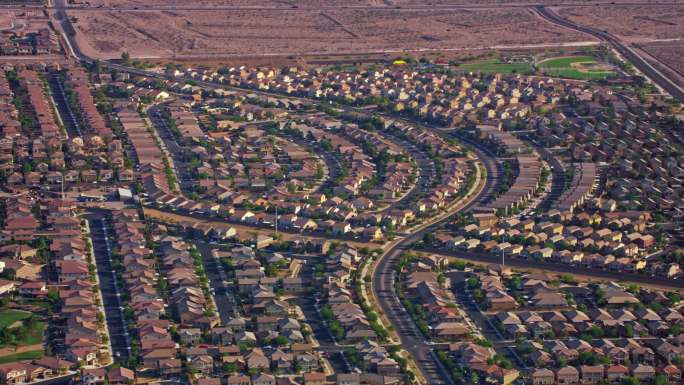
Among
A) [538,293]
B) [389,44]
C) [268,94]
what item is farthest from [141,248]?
[389,44]

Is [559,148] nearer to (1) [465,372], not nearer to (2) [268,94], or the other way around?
(2) [268,94]

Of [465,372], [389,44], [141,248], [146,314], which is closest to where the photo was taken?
[465,372]

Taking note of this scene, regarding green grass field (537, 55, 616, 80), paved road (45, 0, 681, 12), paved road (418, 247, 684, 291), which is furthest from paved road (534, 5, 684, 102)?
paved road (418, 247, 684, 291)

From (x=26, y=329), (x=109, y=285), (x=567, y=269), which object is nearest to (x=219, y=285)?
(x=109, y=285)

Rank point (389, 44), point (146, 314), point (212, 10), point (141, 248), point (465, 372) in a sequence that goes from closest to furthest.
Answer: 1. point (465, 372)
2. point (146, 314)
3. point (141, 248)
4. point (389, 44)
5. point (212, 10)

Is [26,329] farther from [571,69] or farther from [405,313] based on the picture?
[571,69]

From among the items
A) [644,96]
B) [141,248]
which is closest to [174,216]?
[141,248]

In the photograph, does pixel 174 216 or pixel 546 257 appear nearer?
pixel 546 257

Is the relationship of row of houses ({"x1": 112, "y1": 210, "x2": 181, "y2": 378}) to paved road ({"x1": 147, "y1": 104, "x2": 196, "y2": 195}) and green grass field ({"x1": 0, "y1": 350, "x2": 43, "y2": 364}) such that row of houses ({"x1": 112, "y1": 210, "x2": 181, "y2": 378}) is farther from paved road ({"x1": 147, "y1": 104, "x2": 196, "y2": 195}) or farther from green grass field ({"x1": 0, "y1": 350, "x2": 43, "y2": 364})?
paved road ({"x1": 147, "y1": 104, "x2": 196, "y2": 195})
